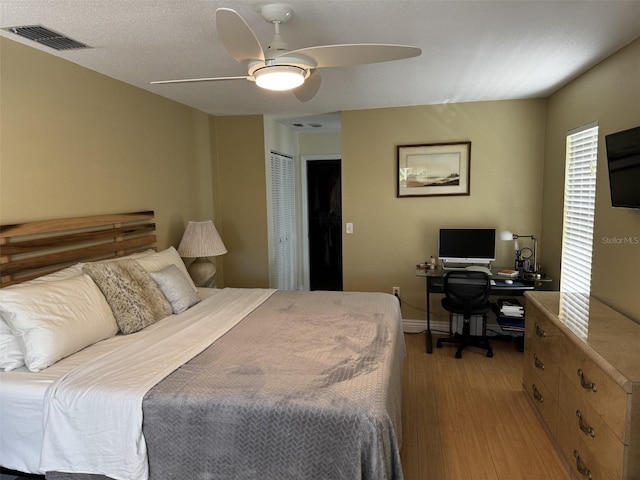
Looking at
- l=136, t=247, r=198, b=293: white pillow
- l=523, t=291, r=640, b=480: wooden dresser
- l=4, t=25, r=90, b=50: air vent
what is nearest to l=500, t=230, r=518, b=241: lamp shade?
l=523, t=291, r=640, b=480: wooden dresser

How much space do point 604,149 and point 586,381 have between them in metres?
1.63

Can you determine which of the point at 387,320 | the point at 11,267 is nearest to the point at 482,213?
the point at 387,320

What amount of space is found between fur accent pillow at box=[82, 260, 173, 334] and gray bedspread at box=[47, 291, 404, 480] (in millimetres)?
685

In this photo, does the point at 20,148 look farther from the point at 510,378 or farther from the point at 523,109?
the point at 523,109

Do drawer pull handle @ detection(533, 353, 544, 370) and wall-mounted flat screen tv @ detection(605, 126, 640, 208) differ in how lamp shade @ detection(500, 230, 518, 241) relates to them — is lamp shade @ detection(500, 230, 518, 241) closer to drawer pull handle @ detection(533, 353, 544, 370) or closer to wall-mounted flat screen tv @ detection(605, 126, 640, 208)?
drawer pull handle @ detection(533, 353, 544, 370)

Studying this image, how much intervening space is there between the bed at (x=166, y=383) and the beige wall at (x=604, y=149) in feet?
4.55

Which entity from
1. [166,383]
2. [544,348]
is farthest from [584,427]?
[166,383]

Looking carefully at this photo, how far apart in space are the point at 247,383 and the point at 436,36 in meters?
2.11

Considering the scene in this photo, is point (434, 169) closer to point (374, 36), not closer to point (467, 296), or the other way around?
point (467, 296)

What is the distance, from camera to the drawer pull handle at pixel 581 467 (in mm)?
2053

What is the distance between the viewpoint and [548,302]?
9.06 feet

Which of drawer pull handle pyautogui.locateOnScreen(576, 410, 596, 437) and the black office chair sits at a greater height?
the black office chair

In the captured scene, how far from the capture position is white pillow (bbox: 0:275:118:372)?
2.01 metres

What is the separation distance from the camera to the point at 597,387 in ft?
6.38
